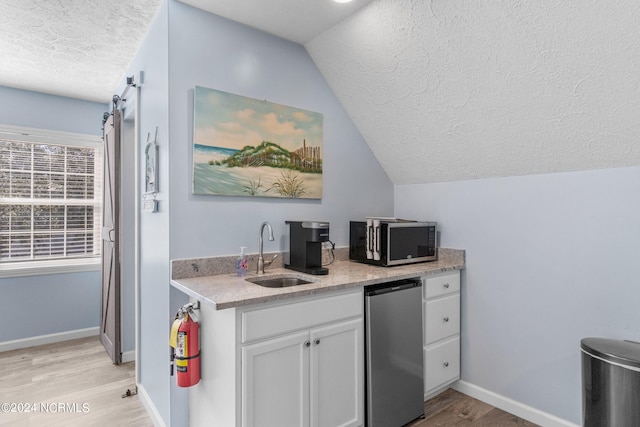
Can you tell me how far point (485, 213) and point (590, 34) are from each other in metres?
1.22

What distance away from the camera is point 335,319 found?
6.16ft

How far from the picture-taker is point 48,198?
3627mm

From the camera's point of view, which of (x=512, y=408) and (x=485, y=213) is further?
(x=485, y=213)

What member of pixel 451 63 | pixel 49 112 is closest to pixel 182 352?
pixel 451 63

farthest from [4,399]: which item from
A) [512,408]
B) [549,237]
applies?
[549,237]

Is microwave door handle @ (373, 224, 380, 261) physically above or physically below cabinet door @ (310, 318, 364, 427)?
above

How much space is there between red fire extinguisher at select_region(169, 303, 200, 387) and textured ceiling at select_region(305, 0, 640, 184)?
1.86 metres

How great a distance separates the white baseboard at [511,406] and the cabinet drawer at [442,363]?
0.10 metres

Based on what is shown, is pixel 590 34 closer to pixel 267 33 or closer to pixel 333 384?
pixel 267 33

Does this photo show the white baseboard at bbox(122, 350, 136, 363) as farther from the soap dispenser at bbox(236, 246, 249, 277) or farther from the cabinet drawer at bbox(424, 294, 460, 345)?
the cabinet drawer at bbox(424, 294, 460, 345)

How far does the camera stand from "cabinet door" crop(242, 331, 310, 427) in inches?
62.2

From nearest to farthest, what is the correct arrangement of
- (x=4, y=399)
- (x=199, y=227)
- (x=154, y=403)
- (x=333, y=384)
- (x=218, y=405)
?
(x=218, y=405), (x=333, y=384), (x=199, y=227), (x=154, y=403), (x=4, y=399)

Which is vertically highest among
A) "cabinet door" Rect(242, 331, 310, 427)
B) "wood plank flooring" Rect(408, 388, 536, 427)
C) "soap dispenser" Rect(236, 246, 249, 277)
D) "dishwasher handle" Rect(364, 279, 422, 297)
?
"soap dispenser" Rect(236, 246, 249, 277)

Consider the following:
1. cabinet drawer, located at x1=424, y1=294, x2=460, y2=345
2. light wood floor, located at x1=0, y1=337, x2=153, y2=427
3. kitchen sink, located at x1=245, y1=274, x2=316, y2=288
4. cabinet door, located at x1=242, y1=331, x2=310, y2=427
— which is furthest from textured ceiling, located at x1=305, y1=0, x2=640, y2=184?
light wood floor, located at x1=0, y1=337, x2=153, y2=427
